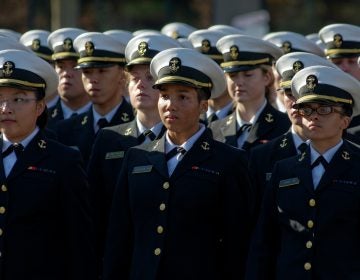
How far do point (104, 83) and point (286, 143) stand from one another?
1.92m

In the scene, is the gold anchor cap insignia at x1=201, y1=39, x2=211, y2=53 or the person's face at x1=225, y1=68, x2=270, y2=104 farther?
the gold anchor cap insignia at x1=201, y1=39, x2=211, y2=53

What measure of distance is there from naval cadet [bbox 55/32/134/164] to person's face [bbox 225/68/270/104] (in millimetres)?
842

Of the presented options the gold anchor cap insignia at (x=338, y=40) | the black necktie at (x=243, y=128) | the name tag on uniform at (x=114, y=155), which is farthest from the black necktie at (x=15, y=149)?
the gold anchor cap insignia at (x=338, y=40)

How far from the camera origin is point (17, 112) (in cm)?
809

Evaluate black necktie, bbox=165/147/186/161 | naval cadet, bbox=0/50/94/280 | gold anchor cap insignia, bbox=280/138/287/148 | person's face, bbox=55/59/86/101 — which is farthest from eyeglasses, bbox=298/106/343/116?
person's face, bbox=55/59/86/101

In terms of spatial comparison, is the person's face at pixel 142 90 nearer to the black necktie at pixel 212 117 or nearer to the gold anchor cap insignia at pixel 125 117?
the gold anchor cap insignia at pixel 125 117

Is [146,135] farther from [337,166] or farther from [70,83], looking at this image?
[70,83]

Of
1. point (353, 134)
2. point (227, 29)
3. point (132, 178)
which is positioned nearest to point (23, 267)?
point (132, 178)

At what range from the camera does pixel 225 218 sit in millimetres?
8047

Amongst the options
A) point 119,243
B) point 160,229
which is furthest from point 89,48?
point 160,229

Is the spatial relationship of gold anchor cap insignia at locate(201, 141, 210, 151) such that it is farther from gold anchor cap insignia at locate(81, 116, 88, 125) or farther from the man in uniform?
the man in uniform

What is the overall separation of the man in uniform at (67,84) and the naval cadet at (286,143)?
8.77 feet

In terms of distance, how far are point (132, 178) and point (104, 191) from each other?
1287mm

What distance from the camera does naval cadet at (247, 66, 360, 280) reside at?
304 inches
